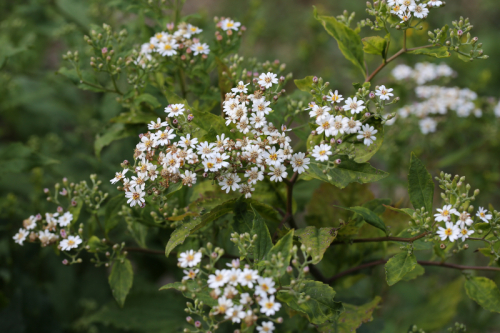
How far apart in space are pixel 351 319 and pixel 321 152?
3.51 ft

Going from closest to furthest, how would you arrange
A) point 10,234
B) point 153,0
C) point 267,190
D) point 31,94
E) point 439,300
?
1. point 267,190
2. point 153,0
3. point 10,234
4. point 439,300
5. point 31,94

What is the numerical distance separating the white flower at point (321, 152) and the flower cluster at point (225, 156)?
0.06m

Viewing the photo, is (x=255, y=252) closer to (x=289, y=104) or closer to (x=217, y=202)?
(x=217, y=202)

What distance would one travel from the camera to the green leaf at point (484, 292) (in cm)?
236

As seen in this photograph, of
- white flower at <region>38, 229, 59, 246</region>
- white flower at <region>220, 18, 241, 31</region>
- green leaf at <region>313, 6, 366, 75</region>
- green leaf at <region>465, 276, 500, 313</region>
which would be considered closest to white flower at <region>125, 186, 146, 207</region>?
white flower at <region>38, 229, 59, 246</region>

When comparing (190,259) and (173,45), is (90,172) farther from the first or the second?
(190,259)

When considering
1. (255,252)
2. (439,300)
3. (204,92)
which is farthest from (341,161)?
(439,300)

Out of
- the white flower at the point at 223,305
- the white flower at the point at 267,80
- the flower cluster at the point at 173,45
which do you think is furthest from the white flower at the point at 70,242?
the white flower at the point at 267,80

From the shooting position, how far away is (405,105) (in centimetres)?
461

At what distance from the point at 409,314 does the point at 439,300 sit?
1.07 feet

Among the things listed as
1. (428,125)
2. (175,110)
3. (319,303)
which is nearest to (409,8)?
(175,110)

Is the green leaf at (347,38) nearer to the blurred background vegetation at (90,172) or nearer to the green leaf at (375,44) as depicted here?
the green leaf at (375,44)

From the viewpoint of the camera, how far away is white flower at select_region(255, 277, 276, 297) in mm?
1845

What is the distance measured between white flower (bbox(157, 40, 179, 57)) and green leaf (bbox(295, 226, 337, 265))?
134cm
